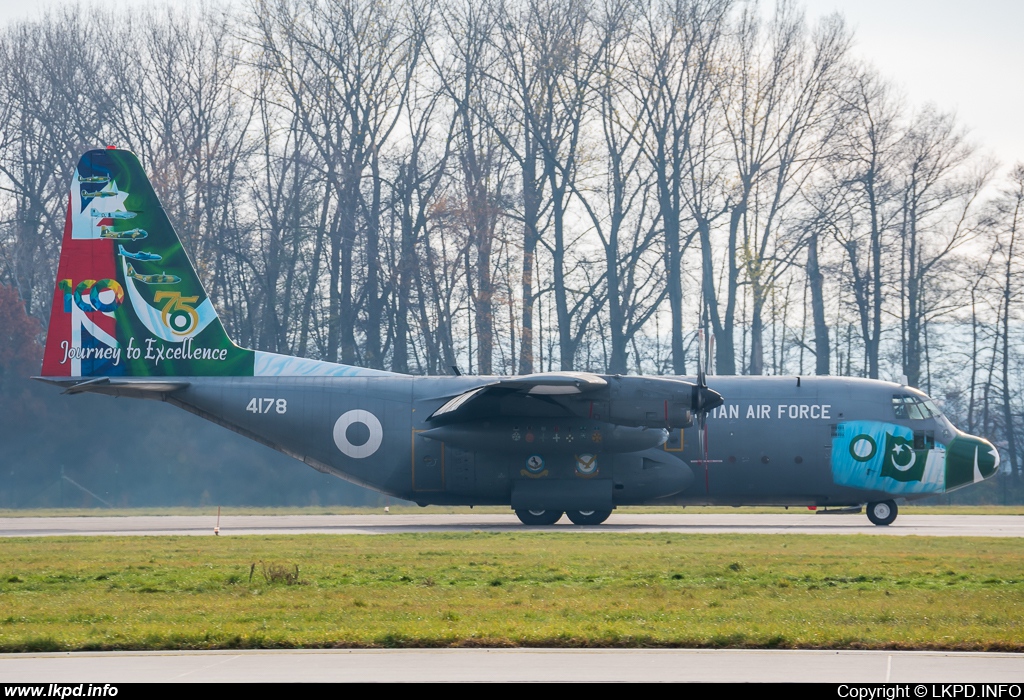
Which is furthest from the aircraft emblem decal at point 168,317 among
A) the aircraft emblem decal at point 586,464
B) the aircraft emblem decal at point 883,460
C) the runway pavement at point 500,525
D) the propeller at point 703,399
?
the aircraft emblem decal at point 883,460

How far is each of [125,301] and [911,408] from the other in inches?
773

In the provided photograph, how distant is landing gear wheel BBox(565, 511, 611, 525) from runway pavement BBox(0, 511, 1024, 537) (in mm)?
278

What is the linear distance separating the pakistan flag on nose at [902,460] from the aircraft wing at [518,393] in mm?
7450

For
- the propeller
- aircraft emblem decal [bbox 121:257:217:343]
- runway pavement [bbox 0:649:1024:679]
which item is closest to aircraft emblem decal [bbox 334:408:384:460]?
aircraft emblem decal [bbox 121:257:217:343]

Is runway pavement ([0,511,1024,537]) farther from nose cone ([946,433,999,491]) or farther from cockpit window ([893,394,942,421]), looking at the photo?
cockpit window ([893,394,942,421])

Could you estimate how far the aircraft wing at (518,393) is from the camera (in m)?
24.1

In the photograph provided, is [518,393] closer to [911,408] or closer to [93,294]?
[911,408]

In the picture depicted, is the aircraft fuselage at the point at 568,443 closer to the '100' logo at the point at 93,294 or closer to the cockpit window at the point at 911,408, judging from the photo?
the cockpit window at the point at 911,408

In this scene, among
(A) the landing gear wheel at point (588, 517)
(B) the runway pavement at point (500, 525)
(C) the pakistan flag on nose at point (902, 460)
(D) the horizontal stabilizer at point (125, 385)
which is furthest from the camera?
(A) the landing gear wheel at point (588, 517)

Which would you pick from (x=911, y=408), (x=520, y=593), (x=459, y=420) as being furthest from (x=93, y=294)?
(x=911, y=408)

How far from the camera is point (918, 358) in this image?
49.6m

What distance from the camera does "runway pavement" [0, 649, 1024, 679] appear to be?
28.6 ft
